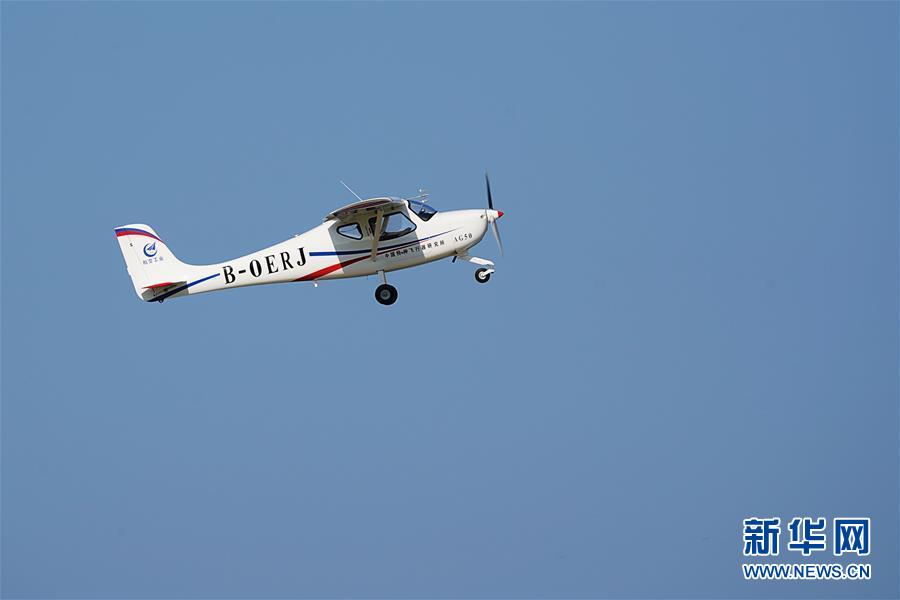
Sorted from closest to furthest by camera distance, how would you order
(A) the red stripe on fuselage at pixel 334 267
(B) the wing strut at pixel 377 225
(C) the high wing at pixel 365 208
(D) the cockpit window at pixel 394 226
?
(C) the high wing at pixel 365 208, (B) the wing strut at pixel 377 225, (D) the cockpit window at pixel 394 226, (A) the red stripe on fuselage at pixel 334 267

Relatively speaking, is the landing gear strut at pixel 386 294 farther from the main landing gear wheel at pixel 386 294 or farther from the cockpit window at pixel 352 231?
the cockpit window at pixel 352 231

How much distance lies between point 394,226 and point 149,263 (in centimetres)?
614

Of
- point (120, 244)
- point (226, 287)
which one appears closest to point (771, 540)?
point (226, 287)

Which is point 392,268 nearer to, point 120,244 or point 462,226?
point 462,226

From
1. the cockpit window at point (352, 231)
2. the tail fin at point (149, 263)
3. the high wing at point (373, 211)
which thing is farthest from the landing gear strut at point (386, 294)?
the tail fin at point (149, 263)

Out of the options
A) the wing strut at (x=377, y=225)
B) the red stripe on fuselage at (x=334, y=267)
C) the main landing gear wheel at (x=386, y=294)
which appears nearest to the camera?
the wing strut at (x=377, y=225)

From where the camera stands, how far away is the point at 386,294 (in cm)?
3088

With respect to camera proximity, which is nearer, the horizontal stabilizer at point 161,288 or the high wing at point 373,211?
the high wing at point 373,211

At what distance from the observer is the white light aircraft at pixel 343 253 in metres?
30.3

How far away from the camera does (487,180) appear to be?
1257 inches

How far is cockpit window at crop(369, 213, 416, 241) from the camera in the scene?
3025cm

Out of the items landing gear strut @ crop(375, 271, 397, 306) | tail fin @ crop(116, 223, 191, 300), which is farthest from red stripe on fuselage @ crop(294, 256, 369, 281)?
tail fin @ crop(116, 223, 191, 300)

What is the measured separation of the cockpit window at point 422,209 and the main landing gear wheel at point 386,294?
1.91 meters

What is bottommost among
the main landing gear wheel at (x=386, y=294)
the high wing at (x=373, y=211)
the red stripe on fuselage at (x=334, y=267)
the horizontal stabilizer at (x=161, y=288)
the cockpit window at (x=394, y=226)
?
the main landing gear wheel at (x=386, y=294)
